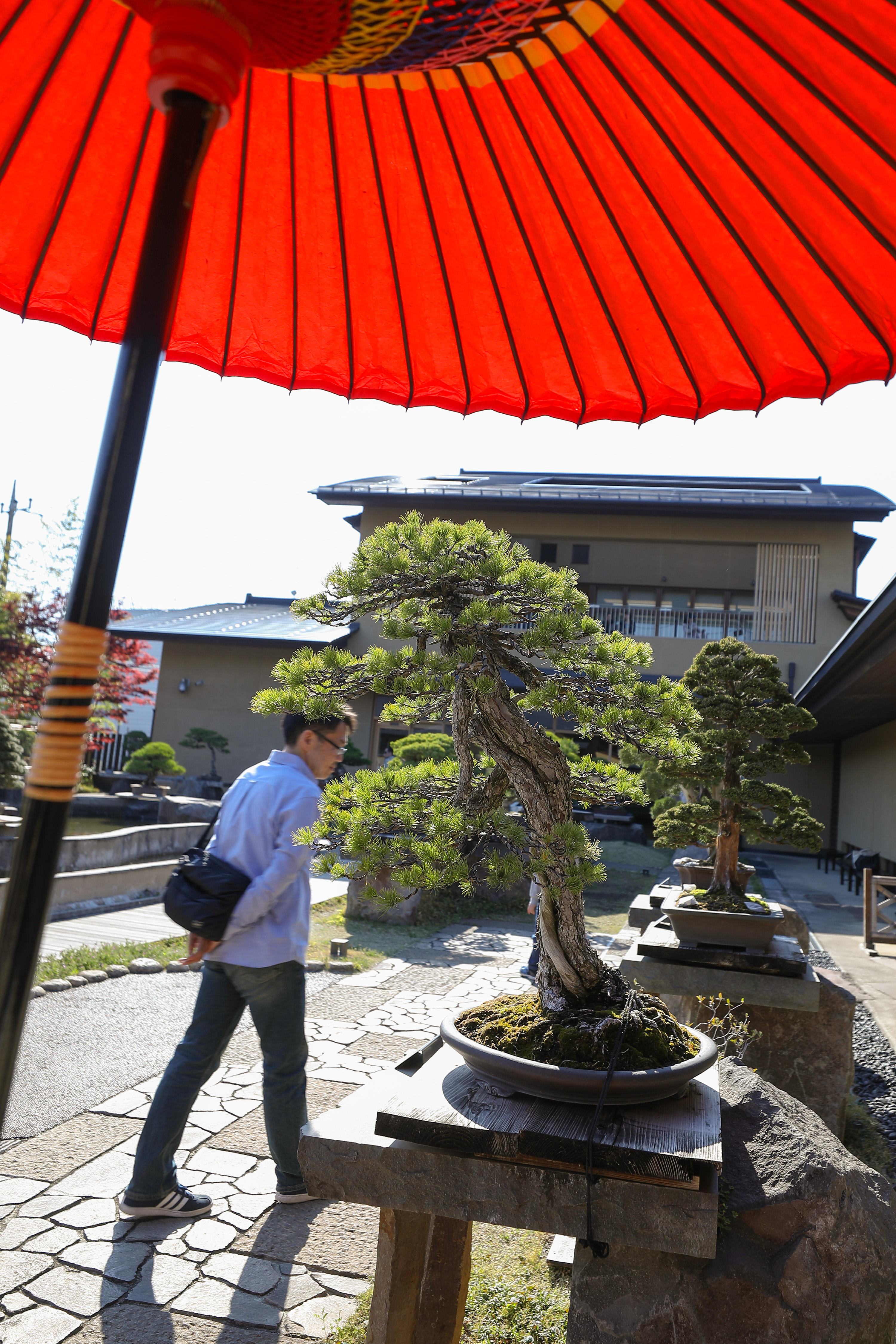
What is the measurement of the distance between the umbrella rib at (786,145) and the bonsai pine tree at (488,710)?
3.11ft

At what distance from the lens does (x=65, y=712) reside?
20.4 inches

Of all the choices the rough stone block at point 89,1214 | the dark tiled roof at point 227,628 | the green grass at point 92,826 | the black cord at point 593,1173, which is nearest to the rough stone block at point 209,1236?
the rough stone block at point 89,1214

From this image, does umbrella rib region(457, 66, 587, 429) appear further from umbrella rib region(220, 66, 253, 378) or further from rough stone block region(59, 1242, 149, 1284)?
rough stone block region(59, 1242, 149, 1284)

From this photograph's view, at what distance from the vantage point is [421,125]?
4.74 ft

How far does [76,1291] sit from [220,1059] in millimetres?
721

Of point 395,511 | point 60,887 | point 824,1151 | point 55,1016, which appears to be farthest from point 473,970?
point 395,511

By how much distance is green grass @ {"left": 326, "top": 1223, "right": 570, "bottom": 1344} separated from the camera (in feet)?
7.78

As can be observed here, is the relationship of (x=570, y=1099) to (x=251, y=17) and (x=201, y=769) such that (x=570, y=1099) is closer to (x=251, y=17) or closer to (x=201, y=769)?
(x=251, y=17)

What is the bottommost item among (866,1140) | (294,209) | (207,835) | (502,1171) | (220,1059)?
(866,1140)

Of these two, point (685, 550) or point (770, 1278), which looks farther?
point (685, 550)

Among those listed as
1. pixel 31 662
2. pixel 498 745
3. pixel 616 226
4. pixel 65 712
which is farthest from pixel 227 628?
pixel 65 712

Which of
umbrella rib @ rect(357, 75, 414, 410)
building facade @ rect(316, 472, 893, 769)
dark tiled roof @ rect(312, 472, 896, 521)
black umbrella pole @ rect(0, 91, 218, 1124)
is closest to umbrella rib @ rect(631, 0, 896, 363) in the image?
umbrella rib @ rect(357, 75, 414, 410)

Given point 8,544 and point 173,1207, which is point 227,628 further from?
point 173,1207

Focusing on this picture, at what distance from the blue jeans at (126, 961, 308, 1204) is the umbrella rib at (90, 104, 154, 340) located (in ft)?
6.87
